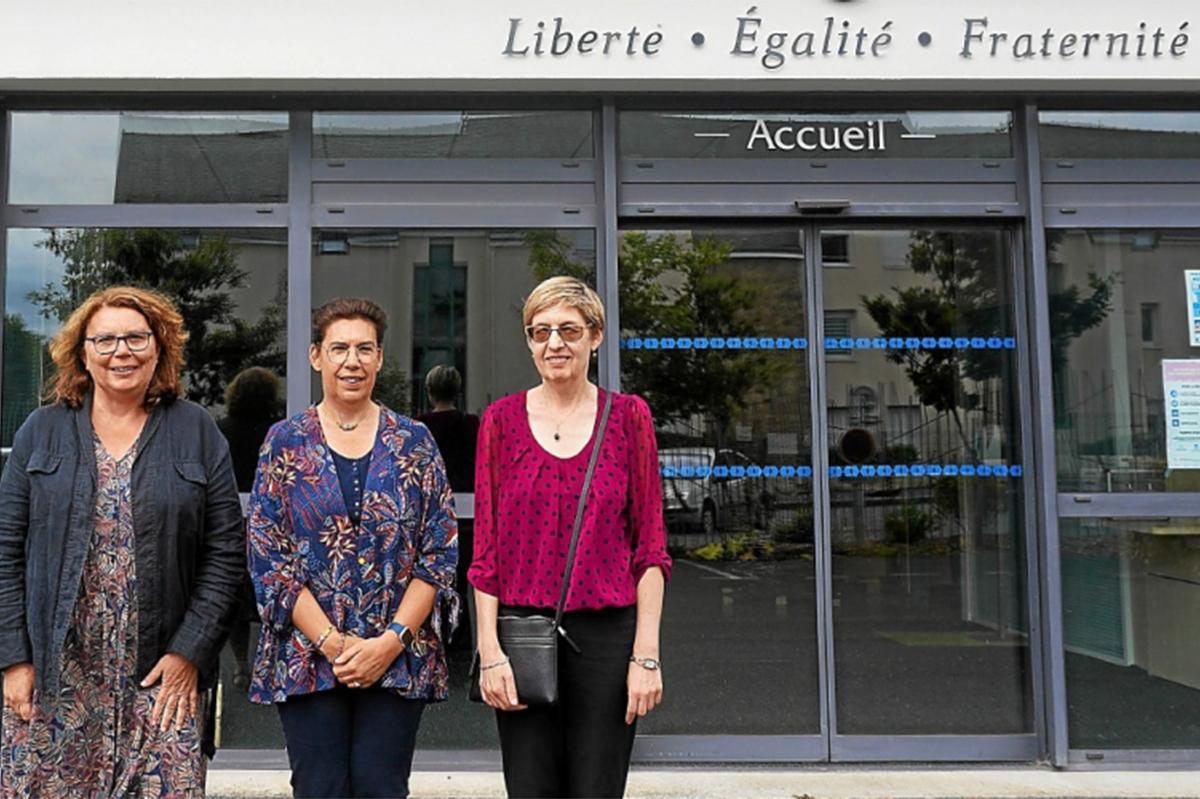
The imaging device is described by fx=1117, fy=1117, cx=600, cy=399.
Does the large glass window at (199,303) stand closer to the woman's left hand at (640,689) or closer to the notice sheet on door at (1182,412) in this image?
the woman's left hand at (640,689)

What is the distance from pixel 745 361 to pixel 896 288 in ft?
2.71

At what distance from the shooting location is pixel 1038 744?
207 inches

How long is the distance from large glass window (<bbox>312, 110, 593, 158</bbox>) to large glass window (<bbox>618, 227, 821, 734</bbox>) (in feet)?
1.91

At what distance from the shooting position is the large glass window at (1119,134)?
543 cm

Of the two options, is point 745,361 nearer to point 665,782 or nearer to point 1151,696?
point 665,782

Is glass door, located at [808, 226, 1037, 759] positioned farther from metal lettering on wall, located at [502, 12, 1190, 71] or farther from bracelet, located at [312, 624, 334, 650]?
bracelet, located at [312, 624, 334, 650]

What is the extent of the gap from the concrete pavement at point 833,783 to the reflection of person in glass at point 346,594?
2093 millimetres

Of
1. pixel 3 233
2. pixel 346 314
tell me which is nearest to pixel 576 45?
pixel 346 314

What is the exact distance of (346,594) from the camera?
9.51ft

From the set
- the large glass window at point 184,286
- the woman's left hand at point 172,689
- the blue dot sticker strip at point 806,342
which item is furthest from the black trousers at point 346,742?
the blue dot sticker strip at point 806,342

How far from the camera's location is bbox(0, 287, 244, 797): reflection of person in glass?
2889 mm

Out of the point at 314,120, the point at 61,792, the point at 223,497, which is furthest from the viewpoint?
the point at 314,120

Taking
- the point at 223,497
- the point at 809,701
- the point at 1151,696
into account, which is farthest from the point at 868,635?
the point at 223,497

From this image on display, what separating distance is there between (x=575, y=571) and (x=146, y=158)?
3.62 metres
